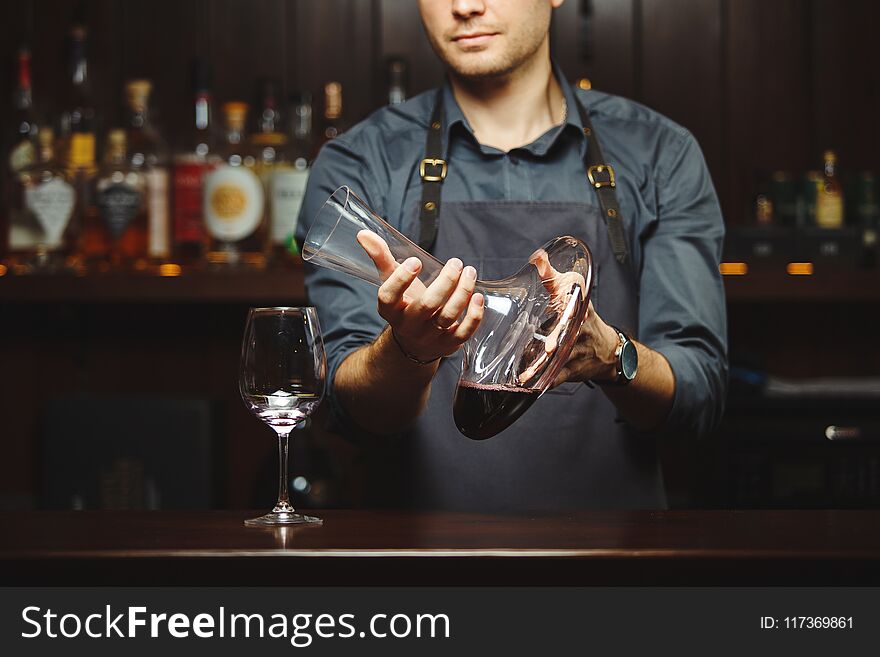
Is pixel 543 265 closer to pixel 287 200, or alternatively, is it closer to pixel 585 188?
pixel 585 188

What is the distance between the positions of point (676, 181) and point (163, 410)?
119 centimetres

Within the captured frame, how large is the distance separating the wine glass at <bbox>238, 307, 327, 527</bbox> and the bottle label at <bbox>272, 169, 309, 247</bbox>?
1193 millimetres

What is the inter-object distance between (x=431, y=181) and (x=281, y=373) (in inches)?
22.5

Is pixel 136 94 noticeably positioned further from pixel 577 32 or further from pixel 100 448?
pixel 577 32

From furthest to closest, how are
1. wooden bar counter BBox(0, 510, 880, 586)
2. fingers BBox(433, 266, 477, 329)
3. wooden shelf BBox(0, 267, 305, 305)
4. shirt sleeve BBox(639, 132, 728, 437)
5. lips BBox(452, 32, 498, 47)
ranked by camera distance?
wooden shelf BBox(0, 267, 305, 305) < lips BBox(452, 32, 498, 47) < shirt sleeve BBox(639, 132, 728, 437) < fingers BBox(433, 266, 477, 329) < wooden bar counter BBox(0, 510, 880, 586)

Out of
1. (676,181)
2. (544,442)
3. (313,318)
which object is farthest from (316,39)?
(313,318)

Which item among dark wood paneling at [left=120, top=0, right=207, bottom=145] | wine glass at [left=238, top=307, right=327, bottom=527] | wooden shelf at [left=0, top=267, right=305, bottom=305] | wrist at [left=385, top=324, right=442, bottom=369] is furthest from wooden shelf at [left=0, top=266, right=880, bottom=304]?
wine glass at [left=238, top=307, right=327, bottom=527]

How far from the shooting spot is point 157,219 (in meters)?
2.21

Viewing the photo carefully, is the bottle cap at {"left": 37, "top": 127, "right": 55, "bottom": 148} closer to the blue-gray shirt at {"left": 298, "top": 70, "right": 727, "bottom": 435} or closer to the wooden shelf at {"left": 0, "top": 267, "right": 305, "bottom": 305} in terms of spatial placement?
the wooden shelf at {"left": 0, "top": 267, "right": 305, "bottom": 305}

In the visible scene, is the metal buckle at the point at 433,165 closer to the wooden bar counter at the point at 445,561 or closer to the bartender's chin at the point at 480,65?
the bartender's chin at the point at 480,65

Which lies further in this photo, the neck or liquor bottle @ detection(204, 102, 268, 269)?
liquor bottle @ detection(204, 102, 268, 269)

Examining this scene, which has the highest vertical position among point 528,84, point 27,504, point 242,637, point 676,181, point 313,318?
point 528,84

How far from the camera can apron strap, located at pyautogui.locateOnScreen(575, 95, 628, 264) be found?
1.46m

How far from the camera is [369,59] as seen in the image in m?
2.43
